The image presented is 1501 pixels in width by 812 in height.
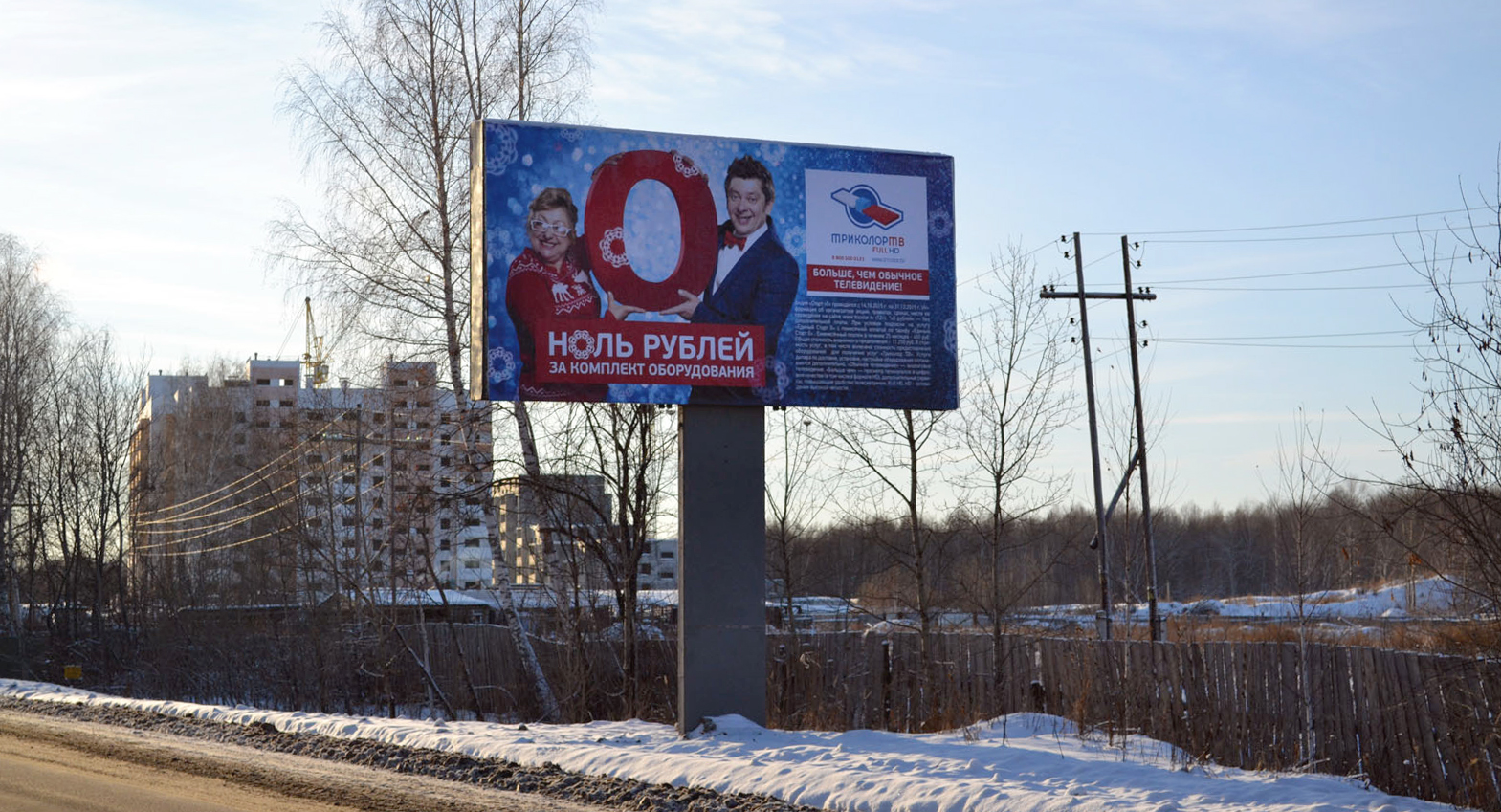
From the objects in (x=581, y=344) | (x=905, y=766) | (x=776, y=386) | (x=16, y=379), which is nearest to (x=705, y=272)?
(x=776, y=386)

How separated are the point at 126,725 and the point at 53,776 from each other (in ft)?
16.4

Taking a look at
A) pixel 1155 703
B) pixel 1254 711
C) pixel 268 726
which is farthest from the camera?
pixel 1155 703

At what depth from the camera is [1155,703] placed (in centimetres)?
1603

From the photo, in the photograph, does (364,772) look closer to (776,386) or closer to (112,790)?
(112,790)

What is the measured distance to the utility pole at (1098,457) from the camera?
1000 inches

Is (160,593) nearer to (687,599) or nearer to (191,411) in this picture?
(687,599)

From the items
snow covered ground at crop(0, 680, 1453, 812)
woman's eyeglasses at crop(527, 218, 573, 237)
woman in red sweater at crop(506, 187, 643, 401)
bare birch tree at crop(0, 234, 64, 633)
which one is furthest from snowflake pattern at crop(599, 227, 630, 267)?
bare birch tree at crop(0, 234, 64, 633)

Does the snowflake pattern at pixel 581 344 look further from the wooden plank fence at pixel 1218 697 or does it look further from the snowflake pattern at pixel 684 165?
the wooden plank fence at pixel 1218 697

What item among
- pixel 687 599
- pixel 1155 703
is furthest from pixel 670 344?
pixel 1155 703

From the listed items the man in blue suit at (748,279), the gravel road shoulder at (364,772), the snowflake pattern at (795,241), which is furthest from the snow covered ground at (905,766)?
the snowflake pattern at (795,241)

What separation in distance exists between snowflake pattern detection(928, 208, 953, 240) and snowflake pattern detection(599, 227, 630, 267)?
367cm

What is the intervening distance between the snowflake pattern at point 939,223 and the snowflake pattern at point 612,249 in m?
3.67

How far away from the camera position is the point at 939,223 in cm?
1430

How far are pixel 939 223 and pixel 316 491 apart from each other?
22676 mm
